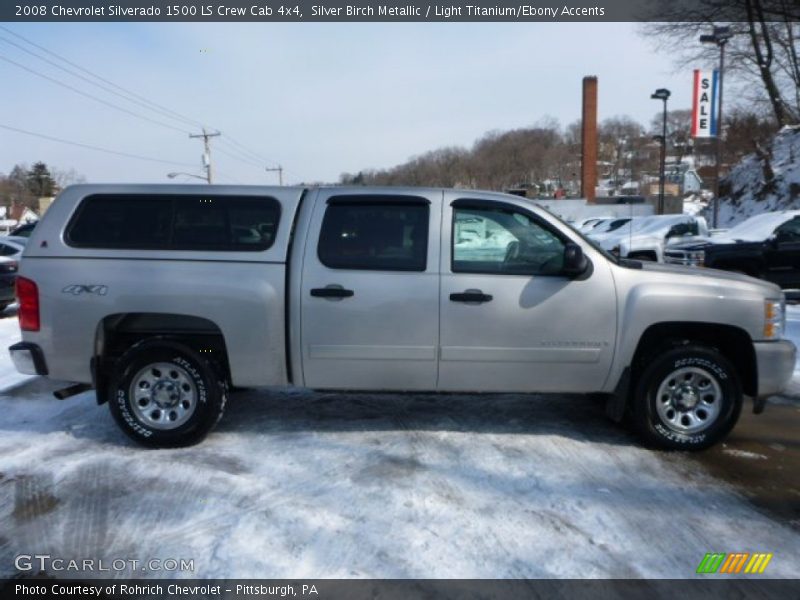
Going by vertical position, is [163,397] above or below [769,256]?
below

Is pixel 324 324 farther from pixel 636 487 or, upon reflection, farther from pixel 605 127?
pixel 605 127

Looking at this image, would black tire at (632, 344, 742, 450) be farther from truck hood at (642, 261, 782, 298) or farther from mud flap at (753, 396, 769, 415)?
truck hood at (642, 261, 782, 298)

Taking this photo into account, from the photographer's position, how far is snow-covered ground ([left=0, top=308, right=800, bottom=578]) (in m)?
3.19

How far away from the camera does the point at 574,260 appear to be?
14.1 ft

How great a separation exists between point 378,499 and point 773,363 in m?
3.06

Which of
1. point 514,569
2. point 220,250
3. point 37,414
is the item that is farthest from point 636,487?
point 37,414

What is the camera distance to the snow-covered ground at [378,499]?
319 centimetres

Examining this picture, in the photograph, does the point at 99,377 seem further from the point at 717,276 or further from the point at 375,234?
the point at 717,276

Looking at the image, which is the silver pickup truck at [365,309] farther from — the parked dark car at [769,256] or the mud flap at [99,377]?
the parked dark car at [769,256]

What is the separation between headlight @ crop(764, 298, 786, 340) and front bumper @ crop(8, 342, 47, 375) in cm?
536

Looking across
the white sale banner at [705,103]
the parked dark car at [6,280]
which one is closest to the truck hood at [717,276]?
the parked dark car at [6,280]

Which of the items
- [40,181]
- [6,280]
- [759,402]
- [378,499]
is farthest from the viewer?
[40,181]

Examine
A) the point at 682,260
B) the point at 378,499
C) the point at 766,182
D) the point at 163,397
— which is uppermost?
the point at 766,182

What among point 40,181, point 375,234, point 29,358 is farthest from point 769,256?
point 40,181
